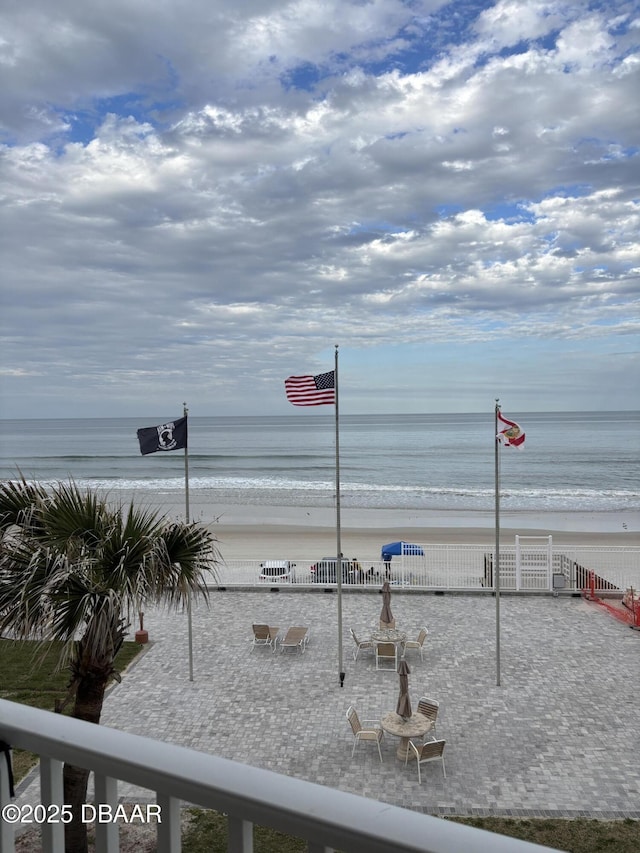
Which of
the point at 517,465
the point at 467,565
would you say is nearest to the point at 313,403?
the point at 467,565

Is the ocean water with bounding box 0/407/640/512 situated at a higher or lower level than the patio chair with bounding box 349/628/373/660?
higher

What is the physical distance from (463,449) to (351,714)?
7250cm

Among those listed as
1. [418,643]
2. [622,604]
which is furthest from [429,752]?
[622,604]

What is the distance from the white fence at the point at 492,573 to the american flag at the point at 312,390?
812cm

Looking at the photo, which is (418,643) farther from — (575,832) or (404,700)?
(575,832)

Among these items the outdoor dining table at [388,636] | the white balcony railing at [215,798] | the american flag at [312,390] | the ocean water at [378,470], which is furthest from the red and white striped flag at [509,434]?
the ocean water at [378,470]

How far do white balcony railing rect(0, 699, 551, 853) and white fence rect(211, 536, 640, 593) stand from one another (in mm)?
18473

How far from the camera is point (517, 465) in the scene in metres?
64.1

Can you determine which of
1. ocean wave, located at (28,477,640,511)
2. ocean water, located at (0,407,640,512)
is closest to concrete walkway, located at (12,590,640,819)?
ocean water, located at (0,407,640,512)

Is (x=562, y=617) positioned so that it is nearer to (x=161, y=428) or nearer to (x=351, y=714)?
(x=351, y=714)

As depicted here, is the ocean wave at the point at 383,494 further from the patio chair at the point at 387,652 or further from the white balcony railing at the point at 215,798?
the white balcony railing at the point at 215,798

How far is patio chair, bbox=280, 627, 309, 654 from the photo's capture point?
47.4 ft

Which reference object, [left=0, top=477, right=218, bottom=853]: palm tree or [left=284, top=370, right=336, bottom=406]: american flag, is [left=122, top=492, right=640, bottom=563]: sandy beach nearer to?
[left=284, top=370, right=336, bottom=406]: american flag

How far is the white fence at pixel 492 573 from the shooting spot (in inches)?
747
